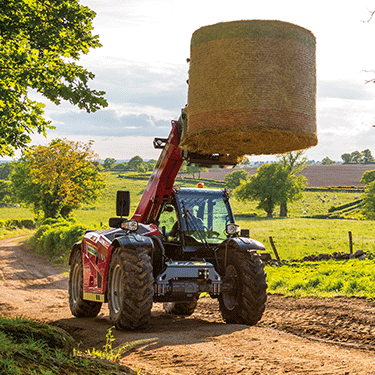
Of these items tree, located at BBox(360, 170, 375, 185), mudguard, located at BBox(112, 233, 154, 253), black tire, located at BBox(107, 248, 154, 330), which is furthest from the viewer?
tree, located at BBox(360, 170, 375, 185)

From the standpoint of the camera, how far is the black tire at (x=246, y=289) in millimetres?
9285

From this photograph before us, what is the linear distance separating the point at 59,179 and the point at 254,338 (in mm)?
38398

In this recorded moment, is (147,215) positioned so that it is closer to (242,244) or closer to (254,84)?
(242,244)

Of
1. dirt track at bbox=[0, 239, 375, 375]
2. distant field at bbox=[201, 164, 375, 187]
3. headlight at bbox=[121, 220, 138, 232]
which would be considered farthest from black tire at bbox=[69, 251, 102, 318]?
distant field at bbox=[201, 164, 375, 187]

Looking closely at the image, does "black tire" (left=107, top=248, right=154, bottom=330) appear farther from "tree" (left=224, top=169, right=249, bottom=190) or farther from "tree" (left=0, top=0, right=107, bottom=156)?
"tree" (left=224, top=169, right=249, bottom=190)

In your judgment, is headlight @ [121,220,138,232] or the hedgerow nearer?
headlight @ [121,220,138,232]

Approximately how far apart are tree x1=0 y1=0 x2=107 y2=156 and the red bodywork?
2.54 meters

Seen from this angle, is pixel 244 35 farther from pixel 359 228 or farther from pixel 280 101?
pixel 359 228

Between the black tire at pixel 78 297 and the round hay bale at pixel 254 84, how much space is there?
6.04 meters

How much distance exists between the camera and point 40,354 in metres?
5.19

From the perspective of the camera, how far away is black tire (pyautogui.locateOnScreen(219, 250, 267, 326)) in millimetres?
9285

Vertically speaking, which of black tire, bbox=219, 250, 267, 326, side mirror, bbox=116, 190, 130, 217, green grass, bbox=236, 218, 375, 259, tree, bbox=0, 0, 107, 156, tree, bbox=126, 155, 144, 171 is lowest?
green grass, bbox=236, 218, 375, 259

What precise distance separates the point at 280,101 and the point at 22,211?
8523cm

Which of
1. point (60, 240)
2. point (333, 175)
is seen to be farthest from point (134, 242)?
point (333, 175)
